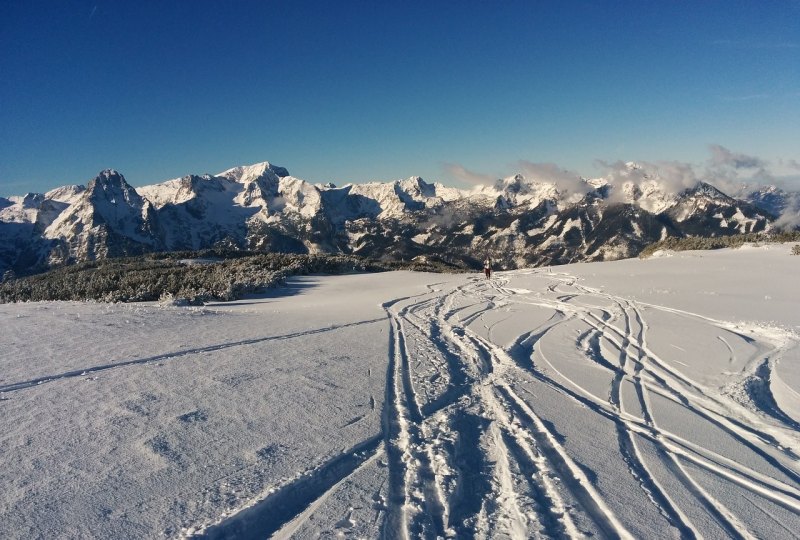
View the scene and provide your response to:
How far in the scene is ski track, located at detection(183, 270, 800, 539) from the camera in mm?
3828

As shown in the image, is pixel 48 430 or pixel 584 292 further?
pixel 584 292

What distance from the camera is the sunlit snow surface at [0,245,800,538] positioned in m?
3.81

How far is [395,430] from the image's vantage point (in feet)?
18.0

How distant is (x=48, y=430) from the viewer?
197 inches

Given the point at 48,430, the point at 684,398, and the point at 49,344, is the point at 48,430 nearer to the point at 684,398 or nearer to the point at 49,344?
the point at 49,344

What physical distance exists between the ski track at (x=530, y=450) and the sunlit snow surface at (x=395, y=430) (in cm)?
3

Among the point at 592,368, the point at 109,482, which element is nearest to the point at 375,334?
the point at 592,368

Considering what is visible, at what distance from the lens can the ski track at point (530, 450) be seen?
3828 millimetres

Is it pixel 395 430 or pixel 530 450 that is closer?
pixel 530 450

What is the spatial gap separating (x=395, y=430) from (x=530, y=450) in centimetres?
162

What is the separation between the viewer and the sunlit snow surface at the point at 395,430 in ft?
12.5

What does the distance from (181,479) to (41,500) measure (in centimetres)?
107

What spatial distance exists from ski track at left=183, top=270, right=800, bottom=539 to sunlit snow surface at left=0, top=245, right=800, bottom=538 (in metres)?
0.03

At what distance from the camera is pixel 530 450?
200 inches
